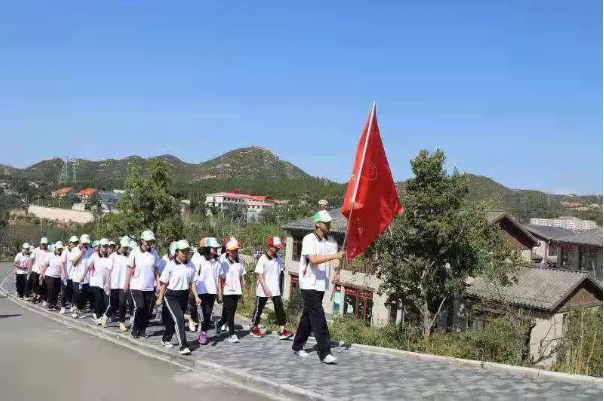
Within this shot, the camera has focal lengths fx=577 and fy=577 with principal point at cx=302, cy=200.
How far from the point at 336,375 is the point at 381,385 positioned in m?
0.72

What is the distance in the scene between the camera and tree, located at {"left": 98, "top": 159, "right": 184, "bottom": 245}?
21250mm

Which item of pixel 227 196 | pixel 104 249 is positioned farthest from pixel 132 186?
pixel 227 196

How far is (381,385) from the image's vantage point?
652cm

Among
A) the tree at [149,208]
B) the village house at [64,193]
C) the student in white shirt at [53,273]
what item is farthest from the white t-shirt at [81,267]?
the village house at [64,193]

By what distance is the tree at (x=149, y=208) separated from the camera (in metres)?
21.2

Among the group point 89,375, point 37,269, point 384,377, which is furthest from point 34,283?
point 384,377

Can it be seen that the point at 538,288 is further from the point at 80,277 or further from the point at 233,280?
the point at 80,277

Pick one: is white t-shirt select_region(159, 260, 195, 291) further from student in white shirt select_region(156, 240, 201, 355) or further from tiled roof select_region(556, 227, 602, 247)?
tiled roof select_region(556, 227, 602, 247)

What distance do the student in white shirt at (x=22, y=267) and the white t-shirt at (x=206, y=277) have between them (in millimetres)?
9419

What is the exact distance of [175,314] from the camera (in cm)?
868

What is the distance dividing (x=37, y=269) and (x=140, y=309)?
837 cm

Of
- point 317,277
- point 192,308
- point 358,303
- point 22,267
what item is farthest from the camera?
point 358,303

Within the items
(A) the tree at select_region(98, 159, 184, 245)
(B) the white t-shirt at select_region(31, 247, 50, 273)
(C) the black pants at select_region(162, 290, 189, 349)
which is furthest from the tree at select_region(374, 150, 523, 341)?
(C) the black pants at select_region(162, 290, 189, 349)

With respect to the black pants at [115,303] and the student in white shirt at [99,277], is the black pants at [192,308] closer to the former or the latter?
the black pants at [115,303]
